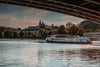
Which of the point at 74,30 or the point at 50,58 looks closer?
the point at 50,58

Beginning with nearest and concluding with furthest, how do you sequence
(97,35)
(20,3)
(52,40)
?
1. (20,3)
2. (52,40)
3. (97,35)

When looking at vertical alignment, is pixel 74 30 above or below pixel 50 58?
above

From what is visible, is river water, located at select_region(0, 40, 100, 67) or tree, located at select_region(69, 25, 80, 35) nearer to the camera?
river water, located at select_region(0, 40, 100, 67)

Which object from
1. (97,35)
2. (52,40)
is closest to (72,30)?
(97,35)

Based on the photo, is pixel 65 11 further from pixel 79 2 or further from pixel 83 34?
pixel 83 34

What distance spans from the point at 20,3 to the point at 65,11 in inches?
315

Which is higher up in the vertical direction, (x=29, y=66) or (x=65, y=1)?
(x=65, y=1)

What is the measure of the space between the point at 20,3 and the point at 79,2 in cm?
761

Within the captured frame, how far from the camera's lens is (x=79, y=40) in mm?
103875

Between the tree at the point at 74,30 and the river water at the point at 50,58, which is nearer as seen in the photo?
the river water at the point at 50,58

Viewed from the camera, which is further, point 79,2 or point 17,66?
point 79,2

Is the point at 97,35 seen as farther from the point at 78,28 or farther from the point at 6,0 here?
the point at 6,0

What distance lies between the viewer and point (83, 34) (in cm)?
17175

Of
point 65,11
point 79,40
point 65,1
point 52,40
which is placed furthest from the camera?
point 52,40
